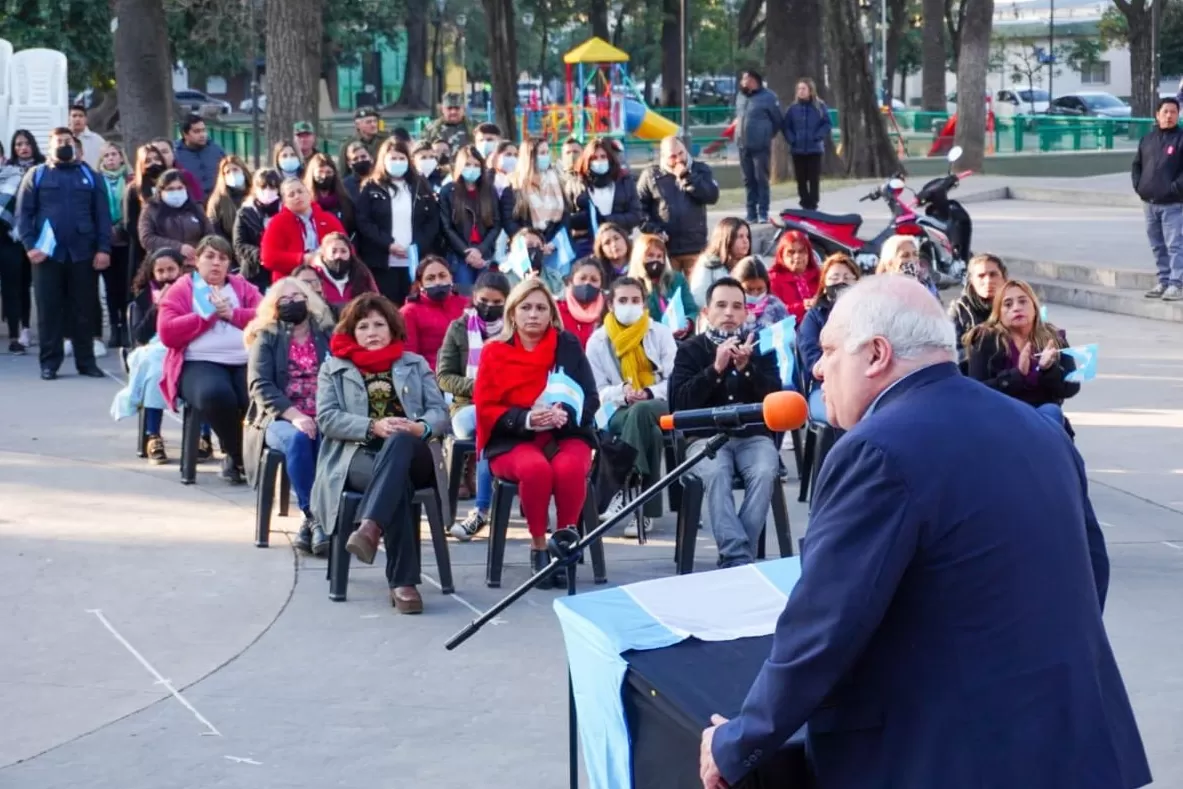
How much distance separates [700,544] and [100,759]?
3813 mm

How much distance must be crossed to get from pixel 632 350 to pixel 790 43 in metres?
23.4

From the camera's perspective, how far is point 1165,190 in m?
15.8

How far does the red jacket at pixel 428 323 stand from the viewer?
32.4 ft

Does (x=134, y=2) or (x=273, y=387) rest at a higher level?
(x=134, y=2)

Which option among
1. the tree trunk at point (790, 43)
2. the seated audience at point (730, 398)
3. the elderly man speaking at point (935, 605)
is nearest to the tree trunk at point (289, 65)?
the seated audience at point (730, 398)

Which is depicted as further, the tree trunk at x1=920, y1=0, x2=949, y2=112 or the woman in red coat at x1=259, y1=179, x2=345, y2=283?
the tree trunk at x1=920, y1=0, x2=949, y2=112

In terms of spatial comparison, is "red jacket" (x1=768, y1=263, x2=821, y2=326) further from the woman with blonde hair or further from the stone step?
the stone step

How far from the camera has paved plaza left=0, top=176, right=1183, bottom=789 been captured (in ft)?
19.5

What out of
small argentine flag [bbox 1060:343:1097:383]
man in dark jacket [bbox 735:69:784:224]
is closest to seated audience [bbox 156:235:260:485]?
small argentine flag [bbox 1060:343:1097:383]

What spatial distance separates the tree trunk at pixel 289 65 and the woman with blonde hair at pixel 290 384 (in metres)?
10.8

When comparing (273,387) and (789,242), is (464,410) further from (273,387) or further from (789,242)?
(789,242)

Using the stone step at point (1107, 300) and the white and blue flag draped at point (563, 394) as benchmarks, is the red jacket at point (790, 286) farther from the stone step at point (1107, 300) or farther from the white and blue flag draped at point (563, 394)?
the stone step at point (1107, 300)

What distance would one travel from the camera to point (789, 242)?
37.5 ft

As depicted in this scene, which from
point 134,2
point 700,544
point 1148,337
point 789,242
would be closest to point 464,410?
point 700,544
